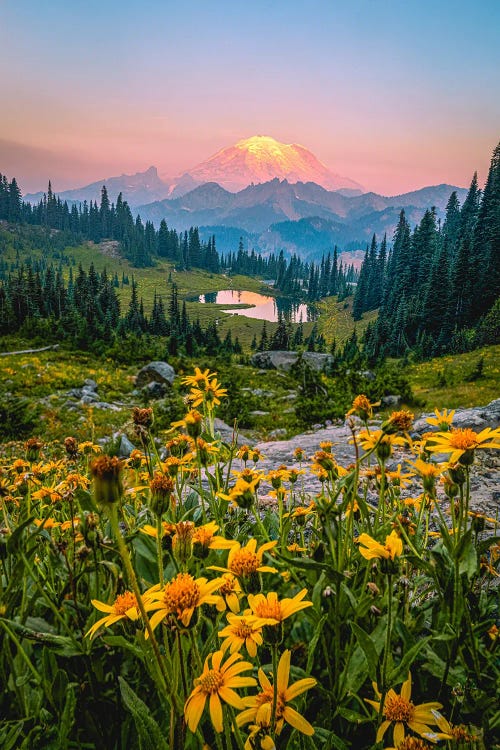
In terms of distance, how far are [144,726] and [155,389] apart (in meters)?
18.8

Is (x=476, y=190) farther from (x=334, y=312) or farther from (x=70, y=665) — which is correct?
(x=70, y=665)

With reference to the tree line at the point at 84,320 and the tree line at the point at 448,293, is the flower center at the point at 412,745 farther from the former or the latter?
the tree line at the point at 448,293

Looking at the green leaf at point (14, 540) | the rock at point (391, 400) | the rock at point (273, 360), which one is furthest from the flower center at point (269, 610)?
the rock at point (273, 360)

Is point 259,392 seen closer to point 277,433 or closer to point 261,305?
point 277,433

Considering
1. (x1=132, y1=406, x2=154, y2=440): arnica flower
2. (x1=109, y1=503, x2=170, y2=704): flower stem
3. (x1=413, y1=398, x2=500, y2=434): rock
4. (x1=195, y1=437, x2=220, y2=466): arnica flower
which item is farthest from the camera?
(x1=413, y1=398, x2=500, y2=434): rock

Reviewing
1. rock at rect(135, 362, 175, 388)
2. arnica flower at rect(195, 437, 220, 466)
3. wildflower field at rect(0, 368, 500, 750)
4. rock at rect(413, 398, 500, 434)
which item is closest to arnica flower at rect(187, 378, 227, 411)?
arnica flower at rect(195, 437, 220, 466)

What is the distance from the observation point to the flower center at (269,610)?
1082mm

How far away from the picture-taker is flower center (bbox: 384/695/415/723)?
1.22 m

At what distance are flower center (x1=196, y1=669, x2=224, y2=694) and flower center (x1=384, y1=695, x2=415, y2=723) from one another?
1.95 ft

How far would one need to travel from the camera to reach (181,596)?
1061 mm

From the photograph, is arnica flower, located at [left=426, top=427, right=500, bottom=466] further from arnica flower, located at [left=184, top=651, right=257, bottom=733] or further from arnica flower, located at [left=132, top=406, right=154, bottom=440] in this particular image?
arnica flower, located at [left=132, top=406, right=154, bottom=440]

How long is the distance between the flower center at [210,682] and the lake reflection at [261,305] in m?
102

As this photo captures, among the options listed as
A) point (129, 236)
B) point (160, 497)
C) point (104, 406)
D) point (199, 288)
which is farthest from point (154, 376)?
point (129, 236)

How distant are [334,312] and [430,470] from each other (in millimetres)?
107613
